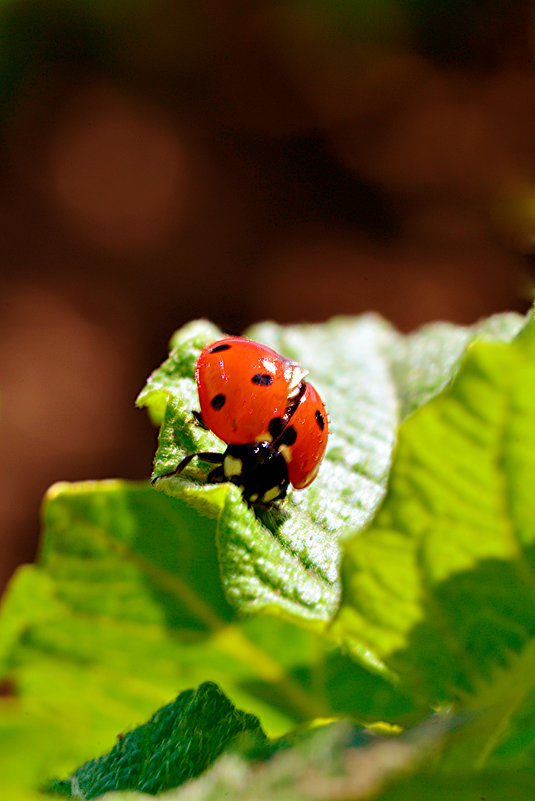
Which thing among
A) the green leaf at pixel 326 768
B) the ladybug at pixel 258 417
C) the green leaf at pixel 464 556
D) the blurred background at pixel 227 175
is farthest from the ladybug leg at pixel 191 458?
the blurred background at pixel 227 175

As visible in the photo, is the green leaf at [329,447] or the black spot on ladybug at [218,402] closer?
the green leaf at [329,447]

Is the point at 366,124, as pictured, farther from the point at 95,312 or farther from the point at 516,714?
the point at 516,714

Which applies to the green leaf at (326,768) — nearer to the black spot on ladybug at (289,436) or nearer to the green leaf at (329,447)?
the green leaf at (329,447)

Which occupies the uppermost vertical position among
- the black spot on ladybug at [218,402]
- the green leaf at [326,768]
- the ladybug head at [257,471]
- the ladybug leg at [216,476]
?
the green leaf at [326,768]

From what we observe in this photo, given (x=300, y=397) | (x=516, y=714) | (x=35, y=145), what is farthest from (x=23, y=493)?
(x=516, y=714)

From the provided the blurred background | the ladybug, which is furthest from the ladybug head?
the blurred background

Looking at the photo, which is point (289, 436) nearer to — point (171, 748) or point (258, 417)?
point (258, 417)

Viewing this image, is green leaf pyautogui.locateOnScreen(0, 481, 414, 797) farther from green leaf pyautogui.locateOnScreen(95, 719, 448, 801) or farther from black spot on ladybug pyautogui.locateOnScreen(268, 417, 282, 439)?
green leaf pyautogui.locateOnScreen(95, 719, 448, 801)
